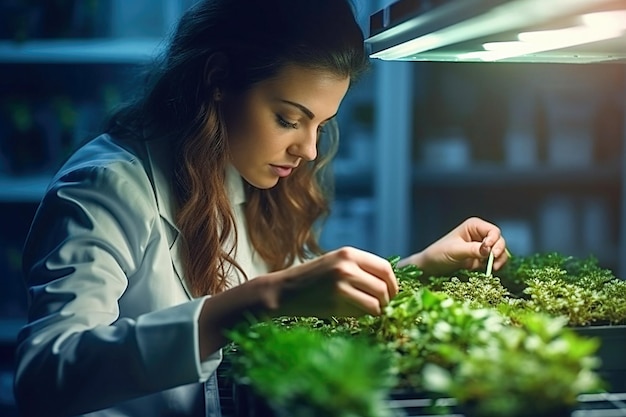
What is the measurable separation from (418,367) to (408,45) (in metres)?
0.43

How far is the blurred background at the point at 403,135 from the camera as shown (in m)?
2.46

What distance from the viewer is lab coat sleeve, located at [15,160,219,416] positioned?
94cm

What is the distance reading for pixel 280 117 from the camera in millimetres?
1313

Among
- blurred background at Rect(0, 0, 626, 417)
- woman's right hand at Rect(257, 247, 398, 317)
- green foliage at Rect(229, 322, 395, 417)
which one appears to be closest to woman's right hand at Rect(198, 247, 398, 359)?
woman's right hand at Rect(257, 247, 398, 317)

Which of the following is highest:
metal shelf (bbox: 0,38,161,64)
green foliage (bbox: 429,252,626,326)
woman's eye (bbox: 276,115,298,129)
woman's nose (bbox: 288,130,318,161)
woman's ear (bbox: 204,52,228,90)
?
metal shelf (bbox: 0,38,161,64)

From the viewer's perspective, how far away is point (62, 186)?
3.93 ft

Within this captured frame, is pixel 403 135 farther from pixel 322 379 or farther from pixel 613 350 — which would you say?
pixel 322 379

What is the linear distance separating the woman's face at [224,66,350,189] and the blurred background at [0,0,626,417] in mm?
1140

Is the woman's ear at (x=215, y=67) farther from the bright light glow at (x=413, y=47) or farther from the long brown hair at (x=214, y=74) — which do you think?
the bright light glow at (x=413, y=47)

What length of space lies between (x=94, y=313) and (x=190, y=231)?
309 mm

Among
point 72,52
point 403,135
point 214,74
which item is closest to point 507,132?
point 403,135

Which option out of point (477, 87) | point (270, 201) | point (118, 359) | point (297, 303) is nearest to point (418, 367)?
point (297, 303)

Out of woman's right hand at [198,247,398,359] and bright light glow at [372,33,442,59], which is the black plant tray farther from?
bright light glow at [372,33,442,59]

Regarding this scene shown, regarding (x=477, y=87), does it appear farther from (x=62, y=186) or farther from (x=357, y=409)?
(x=357, y=409)
